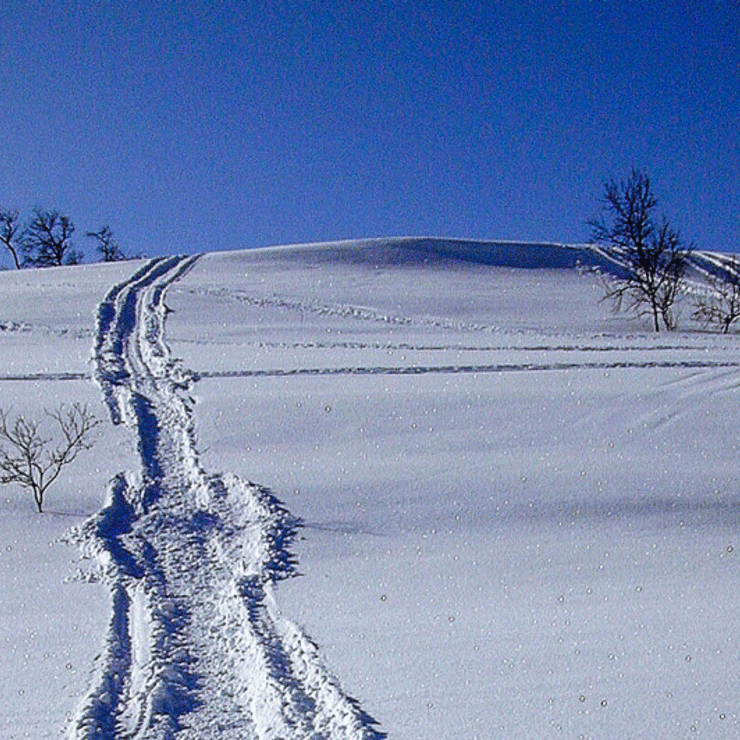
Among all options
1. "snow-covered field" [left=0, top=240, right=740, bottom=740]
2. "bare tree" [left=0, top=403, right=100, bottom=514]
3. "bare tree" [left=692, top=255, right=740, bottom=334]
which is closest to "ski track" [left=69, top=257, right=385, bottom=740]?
"snow-covered field" [left=0, top=240, right=740, bottom=740]

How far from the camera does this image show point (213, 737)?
18.4ft

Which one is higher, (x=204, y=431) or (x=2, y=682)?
(x=204, y=431)

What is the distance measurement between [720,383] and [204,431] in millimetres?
9304

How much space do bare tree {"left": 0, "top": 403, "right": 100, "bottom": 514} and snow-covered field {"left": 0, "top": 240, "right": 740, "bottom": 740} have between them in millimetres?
245

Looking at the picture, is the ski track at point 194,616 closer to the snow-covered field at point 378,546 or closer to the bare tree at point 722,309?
the snow-covered field at point 378,546

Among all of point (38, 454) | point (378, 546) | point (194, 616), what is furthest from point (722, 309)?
point (194, 616)

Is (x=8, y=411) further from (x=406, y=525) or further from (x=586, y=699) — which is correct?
(x=586, y=699)

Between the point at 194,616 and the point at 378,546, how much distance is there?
8.49 ft

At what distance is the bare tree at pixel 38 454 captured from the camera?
10.4m

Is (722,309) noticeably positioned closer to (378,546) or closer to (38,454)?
(378,546)

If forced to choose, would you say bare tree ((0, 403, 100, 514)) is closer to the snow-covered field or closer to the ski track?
the snow-covered field

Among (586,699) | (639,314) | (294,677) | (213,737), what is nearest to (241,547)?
(294,677)

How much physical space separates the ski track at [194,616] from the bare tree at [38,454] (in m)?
0.81

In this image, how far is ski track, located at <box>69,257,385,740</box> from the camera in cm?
580
